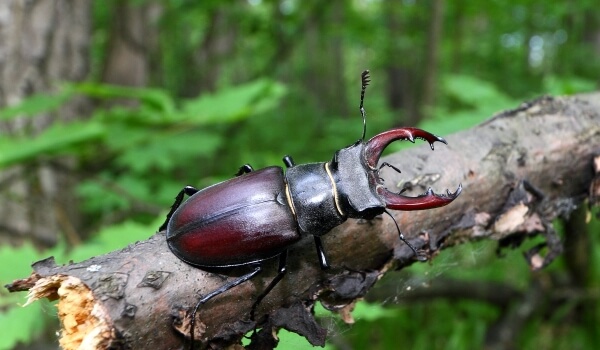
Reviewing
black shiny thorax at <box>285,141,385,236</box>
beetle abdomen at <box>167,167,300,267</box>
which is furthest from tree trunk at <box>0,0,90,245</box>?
black shiny thorax at <box>285,141,385,236</box>

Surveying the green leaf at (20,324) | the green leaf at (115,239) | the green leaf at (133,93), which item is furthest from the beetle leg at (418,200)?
the green leaf at (133,93)

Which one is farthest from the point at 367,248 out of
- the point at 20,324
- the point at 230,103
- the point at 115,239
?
the point at 230,103

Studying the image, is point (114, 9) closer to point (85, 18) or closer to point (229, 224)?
point (85, 18)

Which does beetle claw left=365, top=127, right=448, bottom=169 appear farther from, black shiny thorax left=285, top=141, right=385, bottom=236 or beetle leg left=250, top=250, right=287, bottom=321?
beetle leg left=250, top=250, right=287, bottom=321

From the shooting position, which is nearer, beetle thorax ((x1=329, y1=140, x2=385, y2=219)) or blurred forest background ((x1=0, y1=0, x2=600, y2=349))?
beetle thorax ((x1=329, y1=140, x2=385, y2=219))

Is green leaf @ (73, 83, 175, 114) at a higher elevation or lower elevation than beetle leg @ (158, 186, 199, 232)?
higher

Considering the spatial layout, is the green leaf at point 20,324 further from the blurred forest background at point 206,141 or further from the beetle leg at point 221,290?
the beetle leg at point 221,290

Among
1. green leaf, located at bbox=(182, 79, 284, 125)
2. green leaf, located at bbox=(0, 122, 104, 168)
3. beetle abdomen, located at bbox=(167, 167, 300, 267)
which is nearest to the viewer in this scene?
beetle abdomen, located at bbox=(167, 167, 300, 267)

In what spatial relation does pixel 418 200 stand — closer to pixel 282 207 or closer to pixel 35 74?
pixel 282 207
